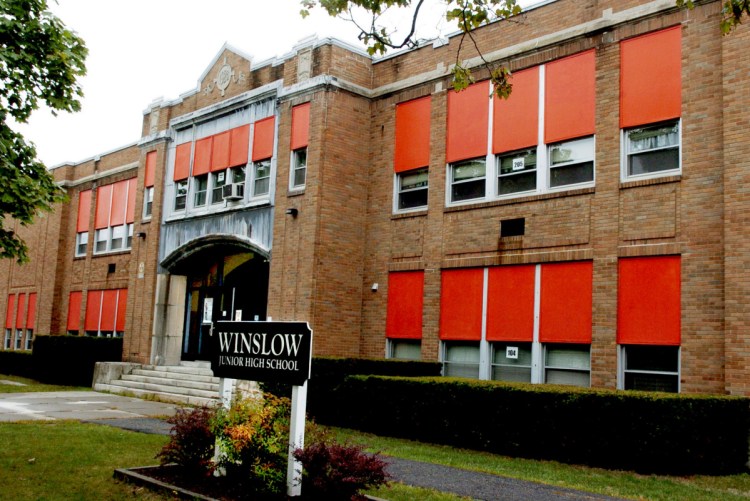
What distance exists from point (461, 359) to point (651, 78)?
7.08 metres

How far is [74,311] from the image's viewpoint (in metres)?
31.0

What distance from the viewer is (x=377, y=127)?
19797mm

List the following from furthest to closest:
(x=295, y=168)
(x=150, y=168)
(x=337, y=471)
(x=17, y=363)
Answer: (x=17, y=363), (x=150, y=168), (x=295, y=168), (x=337, y=471)

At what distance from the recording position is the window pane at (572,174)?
15125mm

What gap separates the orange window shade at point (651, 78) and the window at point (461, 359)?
5.77 meters

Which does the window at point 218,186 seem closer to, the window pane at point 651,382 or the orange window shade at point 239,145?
the orange window shade at point 239,145

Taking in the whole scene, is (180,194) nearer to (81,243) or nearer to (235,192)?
(235,192)

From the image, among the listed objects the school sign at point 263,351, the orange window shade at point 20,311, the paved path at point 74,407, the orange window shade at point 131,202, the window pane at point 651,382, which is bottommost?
the paved path at point 74,407

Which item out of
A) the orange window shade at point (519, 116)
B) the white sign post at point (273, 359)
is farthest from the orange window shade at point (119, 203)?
the white sign post at point (273, 359)

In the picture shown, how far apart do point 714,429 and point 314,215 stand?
34.8 ft

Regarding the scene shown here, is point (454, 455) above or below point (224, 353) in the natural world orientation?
below

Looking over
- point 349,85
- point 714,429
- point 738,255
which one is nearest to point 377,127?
point 349,85

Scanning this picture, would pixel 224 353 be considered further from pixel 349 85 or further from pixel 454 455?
pixel 349 85

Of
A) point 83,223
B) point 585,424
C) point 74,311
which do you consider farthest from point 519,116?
point 74,311
